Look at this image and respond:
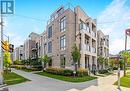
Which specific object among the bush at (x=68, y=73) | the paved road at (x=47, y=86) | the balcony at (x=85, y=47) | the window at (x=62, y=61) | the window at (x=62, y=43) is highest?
the window at (x=62, y=43)

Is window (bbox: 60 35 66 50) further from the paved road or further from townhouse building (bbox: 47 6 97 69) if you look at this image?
the paved road

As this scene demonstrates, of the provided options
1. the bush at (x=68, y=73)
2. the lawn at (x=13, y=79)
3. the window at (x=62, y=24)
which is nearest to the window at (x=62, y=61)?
the window at (x=62, y=24)

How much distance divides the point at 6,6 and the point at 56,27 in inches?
763

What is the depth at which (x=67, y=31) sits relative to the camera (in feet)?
99.3

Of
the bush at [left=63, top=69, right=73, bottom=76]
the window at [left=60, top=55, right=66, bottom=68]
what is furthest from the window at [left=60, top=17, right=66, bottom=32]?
the bush at [left=63, top=69, right=73, bottom=76]

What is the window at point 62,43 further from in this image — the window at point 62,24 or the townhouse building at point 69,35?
the window at point 62,24

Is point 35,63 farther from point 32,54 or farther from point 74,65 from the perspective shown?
point 74,65

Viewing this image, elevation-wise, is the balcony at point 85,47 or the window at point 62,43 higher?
the window at point 62,43

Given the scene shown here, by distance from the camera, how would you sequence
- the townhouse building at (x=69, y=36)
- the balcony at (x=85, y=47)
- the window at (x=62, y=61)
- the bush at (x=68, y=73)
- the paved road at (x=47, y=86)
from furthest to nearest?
the window at (x=62, y=61), the balcony at (x=85, y=47), the townhouse building at (x=69, y=36), the bush at (x=68, y=73), the paved road at (x=47, y=86)

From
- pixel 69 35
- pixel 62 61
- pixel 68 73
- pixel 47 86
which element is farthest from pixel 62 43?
pixel 47 86

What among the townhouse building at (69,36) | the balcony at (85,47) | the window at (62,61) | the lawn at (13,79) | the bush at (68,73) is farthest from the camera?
the window at (62,61)

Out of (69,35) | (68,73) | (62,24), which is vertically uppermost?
(62,24)

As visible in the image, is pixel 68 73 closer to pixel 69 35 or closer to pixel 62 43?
pixel 69 35

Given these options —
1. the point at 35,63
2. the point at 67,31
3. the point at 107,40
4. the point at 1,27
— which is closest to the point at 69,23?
the point at 67,31
